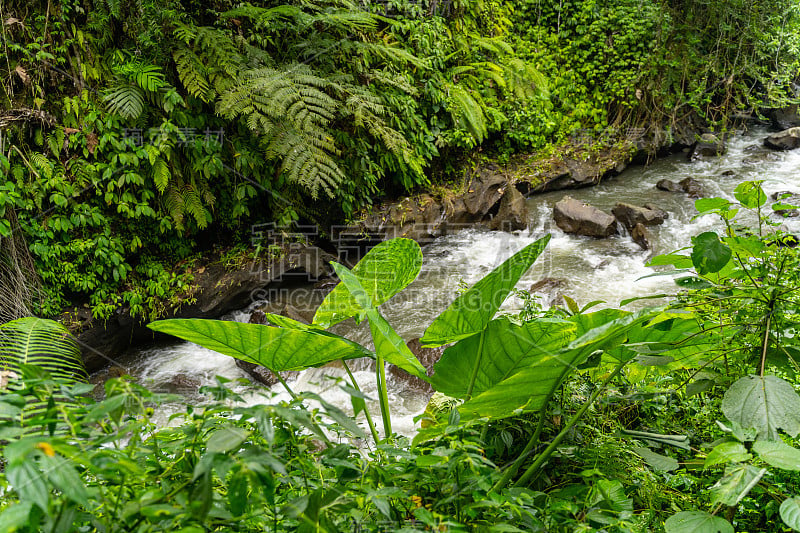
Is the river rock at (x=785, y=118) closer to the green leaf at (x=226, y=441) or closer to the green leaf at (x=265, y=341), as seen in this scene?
the green leaf at (x=265, y=341)

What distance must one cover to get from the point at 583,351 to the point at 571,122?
7.56 meters

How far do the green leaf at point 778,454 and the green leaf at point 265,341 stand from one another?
733 millimetres

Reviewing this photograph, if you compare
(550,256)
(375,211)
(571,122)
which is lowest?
(550,256)

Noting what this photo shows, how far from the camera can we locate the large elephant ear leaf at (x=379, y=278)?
143cm

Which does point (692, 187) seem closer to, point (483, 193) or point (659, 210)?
point (659, 210)

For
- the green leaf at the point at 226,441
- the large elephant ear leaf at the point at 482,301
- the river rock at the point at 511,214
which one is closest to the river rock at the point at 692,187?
the river rock at the point at 511,214

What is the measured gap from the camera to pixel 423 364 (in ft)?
12.6

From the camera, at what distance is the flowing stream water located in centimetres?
391

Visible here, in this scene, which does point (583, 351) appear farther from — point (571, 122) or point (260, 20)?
point (571, 122)

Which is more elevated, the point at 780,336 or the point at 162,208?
the point at 780,336

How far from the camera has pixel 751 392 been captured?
979mm

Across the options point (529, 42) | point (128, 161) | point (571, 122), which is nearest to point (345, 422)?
point (128, 161)

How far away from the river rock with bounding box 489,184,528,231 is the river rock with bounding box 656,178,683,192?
2164 mm

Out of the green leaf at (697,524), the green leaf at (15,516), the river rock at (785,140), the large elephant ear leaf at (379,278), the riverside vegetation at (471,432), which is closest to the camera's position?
the green leaf at (15,516)
